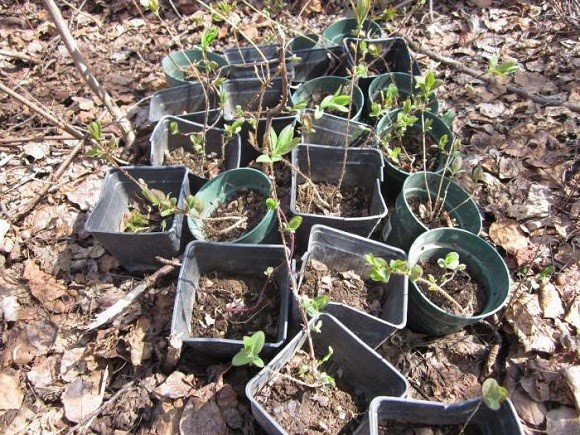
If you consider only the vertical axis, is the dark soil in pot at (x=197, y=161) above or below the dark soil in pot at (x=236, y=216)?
above

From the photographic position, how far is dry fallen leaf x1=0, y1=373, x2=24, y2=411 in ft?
5.33

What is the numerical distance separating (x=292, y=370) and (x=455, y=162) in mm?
1235

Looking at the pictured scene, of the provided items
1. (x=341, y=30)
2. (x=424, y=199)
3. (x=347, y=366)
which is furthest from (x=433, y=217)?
(x=341, y=30)

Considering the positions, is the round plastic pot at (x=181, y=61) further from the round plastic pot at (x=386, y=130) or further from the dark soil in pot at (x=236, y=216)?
the round plastic pot at (x=386, y=130)

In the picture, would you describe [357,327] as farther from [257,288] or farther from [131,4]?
[131,4]

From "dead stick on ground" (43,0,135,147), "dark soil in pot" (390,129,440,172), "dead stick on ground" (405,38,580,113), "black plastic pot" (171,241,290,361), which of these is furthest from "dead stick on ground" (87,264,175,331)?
"dead stick on ground" (405,38,580,113)

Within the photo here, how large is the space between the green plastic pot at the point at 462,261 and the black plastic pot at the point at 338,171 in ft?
0.86

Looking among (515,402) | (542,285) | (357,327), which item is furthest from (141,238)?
(542,285)

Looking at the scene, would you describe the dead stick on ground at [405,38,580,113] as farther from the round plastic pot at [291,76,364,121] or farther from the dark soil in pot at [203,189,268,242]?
the dark soil in pot at [203,189,268,242]

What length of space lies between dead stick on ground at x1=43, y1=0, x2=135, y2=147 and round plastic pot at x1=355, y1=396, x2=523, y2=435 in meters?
1.99

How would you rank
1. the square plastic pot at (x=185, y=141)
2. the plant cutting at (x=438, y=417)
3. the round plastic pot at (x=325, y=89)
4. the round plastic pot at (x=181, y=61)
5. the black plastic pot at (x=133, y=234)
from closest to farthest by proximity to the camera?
the plant cutting at (x=438, y=417) → the black plastic pot at (x=133, y=234) → the square plastic pot at (x=185, y=141) → the round plastic pot at (x=325, y=89) → the round plastic pot at (x=181, y=61)

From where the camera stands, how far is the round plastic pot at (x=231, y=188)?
1.88 m

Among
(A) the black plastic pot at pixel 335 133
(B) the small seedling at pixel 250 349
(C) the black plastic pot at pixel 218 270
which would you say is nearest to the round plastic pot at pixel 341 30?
(A) the black plastic pot at pixel 335 133

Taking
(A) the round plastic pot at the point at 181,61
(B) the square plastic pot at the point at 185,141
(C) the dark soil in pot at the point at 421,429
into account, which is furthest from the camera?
(A) the round plastic pot at the point at 181,61
